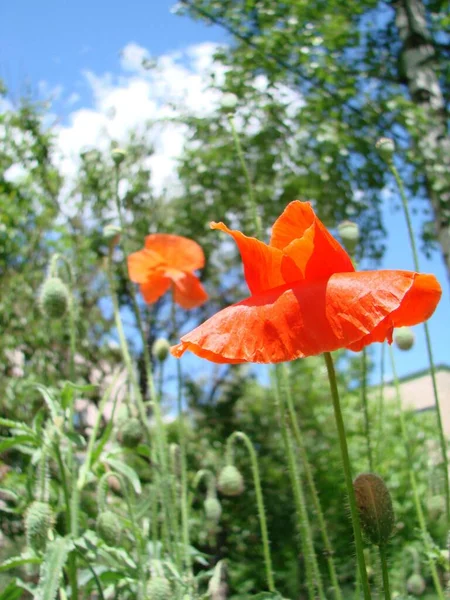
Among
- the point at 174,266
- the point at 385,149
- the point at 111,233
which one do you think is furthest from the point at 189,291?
the point at 385,149

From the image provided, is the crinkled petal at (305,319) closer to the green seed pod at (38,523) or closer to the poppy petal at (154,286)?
the green seed pod at (38,523)

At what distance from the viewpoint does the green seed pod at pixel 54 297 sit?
142cm

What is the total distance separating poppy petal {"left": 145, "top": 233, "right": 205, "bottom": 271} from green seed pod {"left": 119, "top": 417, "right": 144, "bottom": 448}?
0.42 meters

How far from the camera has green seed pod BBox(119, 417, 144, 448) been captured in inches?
60.4

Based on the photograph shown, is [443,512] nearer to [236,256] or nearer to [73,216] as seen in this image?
[73,216]

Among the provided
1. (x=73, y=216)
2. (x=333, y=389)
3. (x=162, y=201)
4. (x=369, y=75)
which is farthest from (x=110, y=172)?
(x=333, y=389)

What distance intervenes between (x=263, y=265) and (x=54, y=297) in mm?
791

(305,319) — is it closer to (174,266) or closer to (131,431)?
(131,431)

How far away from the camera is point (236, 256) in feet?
26.8

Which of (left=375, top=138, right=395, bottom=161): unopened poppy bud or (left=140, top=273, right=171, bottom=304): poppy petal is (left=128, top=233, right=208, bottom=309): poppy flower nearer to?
(left=140, top=273, right=171, bottom=304): poppy petal

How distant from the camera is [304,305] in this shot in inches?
26.2

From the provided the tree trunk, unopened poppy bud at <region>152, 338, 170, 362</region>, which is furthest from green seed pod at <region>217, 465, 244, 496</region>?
the tree trunk

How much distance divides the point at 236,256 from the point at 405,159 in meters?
2.66

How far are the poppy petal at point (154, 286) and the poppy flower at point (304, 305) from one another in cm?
101
